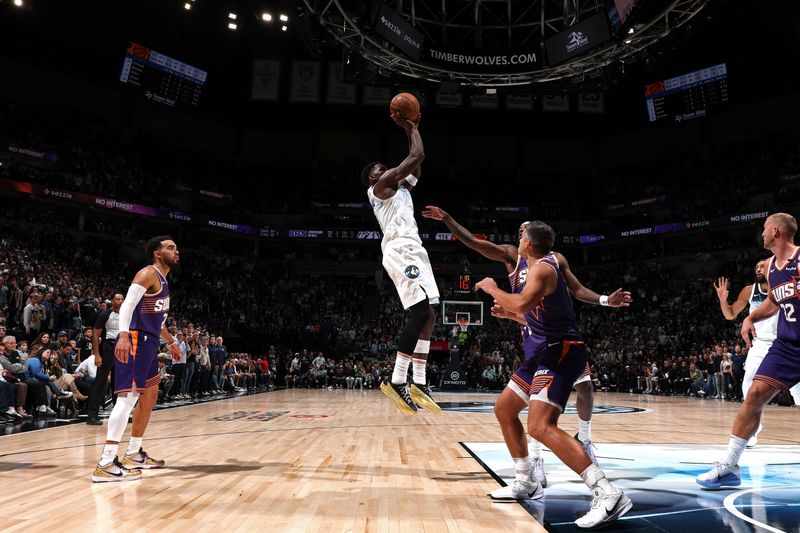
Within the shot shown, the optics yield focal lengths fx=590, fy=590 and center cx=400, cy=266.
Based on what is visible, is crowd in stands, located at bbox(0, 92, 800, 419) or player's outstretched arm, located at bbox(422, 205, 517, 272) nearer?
player's outstretched arm, located at bbox(422, 205, 517, 272)

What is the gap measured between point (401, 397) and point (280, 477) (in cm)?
120

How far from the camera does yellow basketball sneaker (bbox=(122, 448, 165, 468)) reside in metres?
5.16

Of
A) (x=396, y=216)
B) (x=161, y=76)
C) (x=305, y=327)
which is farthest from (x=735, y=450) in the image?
(x=161, y=76)

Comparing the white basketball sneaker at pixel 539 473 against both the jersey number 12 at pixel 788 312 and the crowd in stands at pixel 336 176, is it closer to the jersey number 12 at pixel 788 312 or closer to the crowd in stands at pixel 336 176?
the jersey number 12 at pixel 788 312

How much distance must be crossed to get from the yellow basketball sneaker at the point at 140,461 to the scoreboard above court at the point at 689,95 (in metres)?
27.9

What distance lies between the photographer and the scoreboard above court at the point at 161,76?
2570 centimetres

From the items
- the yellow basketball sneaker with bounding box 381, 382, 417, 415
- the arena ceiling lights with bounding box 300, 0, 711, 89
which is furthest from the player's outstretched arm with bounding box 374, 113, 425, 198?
the arena ceiling lights with bounding box 300, 0, 711, 89

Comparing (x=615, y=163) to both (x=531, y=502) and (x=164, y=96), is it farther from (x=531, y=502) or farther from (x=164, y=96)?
(x=531, y=502)

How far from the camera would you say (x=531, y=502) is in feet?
13.0

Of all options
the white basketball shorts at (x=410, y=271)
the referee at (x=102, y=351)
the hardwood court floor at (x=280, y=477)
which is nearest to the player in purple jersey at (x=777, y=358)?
the hardwood court floor at (x=280, y=477)

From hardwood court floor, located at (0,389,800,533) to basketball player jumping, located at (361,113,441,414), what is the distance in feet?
2.38

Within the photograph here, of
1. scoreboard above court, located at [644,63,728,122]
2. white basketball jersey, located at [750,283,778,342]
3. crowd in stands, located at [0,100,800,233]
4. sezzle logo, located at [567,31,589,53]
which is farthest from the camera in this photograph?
crowd in stands, located at [0,100,800,233]

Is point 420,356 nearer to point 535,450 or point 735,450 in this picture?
point 535,450

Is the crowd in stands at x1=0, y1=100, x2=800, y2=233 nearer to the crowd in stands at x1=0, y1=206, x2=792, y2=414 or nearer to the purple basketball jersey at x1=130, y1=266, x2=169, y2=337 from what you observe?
the crowd in stands at x1=0, y1=206, x2=792, y2=414
